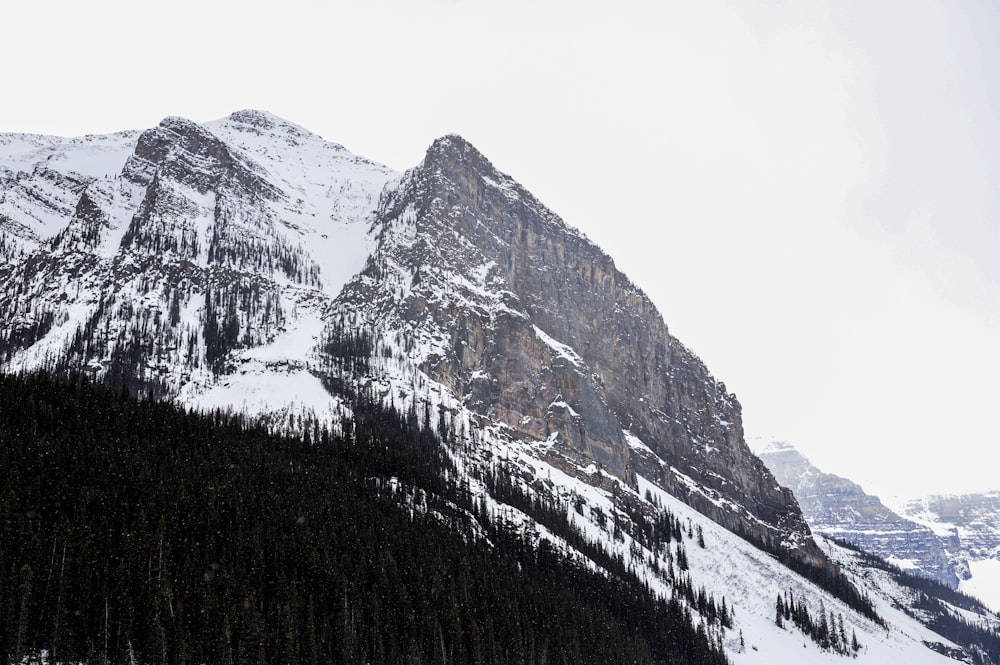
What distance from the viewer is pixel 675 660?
15438 cm

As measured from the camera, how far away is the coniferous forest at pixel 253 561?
278 ft

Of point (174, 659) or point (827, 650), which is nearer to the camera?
point (174, 659)

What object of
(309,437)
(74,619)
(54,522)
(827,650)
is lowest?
(827,650)

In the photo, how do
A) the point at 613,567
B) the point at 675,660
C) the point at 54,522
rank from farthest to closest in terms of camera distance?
the point at 613,567 → the point at 675,660 → the point at 54,522

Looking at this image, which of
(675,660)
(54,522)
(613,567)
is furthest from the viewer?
(613,567)

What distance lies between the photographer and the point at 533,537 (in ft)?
567

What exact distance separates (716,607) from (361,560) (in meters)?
106

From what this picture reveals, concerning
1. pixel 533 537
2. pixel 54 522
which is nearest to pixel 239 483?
pixel 54 522

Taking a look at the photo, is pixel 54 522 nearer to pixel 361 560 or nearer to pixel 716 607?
pixel 361 560

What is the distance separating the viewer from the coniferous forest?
3334 inches

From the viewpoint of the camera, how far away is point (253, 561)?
10612 cm

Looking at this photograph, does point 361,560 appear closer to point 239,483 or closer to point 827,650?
point 239,483

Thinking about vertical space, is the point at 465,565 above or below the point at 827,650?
above

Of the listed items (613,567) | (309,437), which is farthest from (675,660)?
(309,437)
